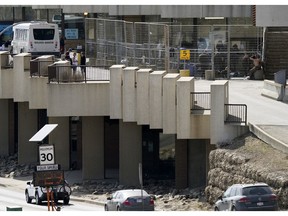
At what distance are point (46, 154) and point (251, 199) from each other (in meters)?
6.26

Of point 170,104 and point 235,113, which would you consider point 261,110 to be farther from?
point 170,104

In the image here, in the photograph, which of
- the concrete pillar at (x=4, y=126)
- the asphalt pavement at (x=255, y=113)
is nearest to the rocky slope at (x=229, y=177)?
the asphalt pavement at (x=255, y=113)

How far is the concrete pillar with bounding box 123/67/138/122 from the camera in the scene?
51.6m

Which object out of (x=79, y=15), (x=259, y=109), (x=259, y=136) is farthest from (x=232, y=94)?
(x=79, y=15)

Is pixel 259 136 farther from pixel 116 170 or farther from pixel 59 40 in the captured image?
pixel 59 40

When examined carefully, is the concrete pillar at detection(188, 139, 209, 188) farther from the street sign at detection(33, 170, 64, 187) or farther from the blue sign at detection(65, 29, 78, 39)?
the blue sign at detection(65, 29, 78, 39)

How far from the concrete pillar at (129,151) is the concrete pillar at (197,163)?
2.78 m

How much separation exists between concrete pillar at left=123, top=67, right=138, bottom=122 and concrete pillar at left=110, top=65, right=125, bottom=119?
48 centimetres

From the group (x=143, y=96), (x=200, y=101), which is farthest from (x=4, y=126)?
(x=200, y=101)

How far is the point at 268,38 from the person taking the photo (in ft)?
196

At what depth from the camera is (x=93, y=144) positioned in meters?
55.3

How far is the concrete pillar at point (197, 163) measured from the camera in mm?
49781

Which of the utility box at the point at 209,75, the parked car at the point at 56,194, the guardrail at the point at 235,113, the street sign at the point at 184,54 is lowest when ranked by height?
the parked car at the point at 56,194

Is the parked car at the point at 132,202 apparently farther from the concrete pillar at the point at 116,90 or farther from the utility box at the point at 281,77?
the utility box at the point at 281,77
